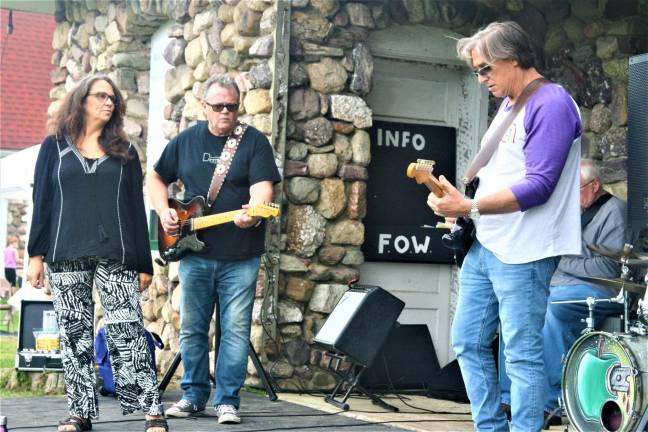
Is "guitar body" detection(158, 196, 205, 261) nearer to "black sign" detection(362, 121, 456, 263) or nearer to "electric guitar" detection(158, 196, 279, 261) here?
"electric guitar" detection(158, 196, 279, 261)

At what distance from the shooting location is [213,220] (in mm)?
5406

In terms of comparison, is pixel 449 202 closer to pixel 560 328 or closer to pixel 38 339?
pixel 560 328

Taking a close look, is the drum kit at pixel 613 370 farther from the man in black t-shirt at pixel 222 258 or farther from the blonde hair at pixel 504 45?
the man in black t-shirt at pixel 222 258

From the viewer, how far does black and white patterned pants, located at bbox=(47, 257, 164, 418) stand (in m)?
4.78

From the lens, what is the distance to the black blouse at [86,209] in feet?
15.5

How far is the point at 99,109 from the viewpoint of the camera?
4.91 metres

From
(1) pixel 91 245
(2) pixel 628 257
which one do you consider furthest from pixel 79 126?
(2) pixel 628 257

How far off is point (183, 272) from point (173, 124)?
8.75 feet

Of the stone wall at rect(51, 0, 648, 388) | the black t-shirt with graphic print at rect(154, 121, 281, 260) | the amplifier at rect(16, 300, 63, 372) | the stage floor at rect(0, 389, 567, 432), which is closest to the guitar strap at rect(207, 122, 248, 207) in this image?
the black t-shirt with graphic print at rect(154, 121, 281, 260)

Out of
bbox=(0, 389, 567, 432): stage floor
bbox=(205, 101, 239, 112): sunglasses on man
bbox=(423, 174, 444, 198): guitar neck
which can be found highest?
bbox=(205, 101, 239, 112): sunglasses on man

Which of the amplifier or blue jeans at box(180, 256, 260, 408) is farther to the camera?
the amplifier

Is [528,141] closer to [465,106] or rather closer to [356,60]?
[356,60]

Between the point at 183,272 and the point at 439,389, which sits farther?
the point at 439,389

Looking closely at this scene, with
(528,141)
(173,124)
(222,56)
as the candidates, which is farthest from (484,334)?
(173,124)
